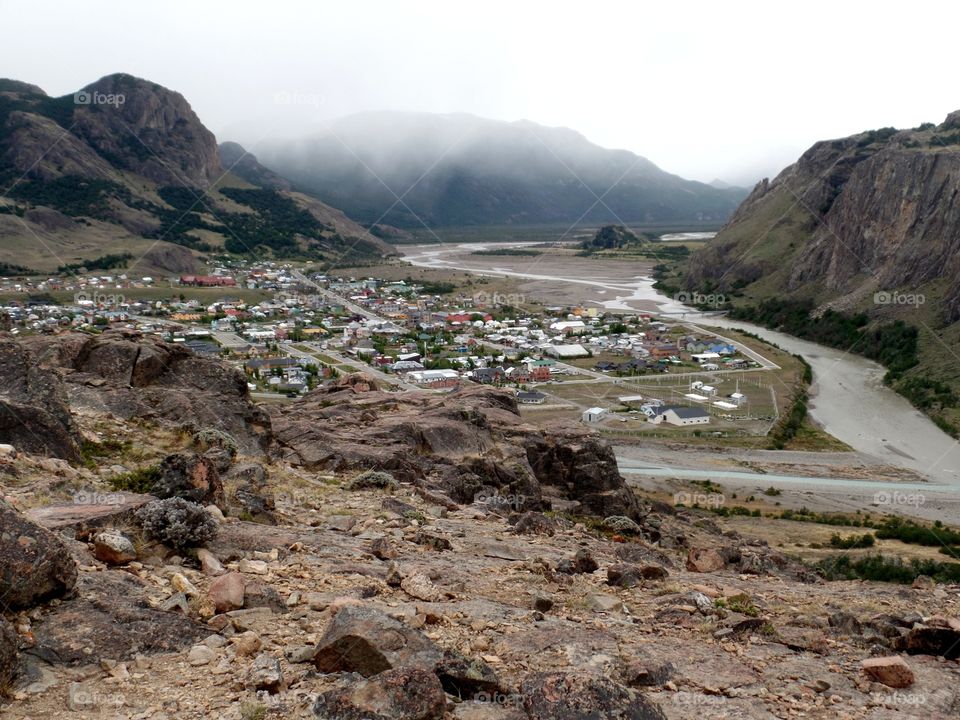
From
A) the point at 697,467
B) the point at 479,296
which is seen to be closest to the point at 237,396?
the point at 697,467

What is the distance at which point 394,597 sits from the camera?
23.9 feet

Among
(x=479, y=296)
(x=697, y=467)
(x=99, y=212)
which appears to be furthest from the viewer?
(x=99, y=212)

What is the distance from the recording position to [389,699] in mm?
4855

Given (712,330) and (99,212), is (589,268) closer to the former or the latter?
(712,330)

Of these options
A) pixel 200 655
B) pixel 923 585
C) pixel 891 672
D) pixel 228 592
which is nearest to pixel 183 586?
pixel 228 592

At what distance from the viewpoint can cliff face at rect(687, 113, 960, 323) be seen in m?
82.2

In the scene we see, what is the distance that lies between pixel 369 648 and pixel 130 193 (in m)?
153

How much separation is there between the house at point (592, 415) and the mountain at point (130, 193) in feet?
273

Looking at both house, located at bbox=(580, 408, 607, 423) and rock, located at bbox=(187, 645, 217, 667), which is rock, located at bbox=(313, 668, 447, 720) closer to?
rock, located at bbox=(187, 645, 217, 667)

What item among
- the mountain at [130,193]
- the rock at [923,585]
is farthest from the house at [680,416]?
the mountain at [130,193]

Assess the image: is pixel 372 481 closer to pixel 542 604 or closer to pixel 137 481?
pixel 137 481

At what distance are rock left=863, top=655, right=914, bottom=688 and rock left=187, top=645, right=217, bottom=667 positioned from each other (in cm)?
564

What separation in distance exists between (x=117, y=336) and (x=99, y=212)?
414ft

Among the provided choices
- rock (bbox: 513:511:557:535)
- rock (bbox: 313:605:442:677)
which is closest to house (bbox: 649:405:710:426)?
rock (bbox: 513:511:557:535)
